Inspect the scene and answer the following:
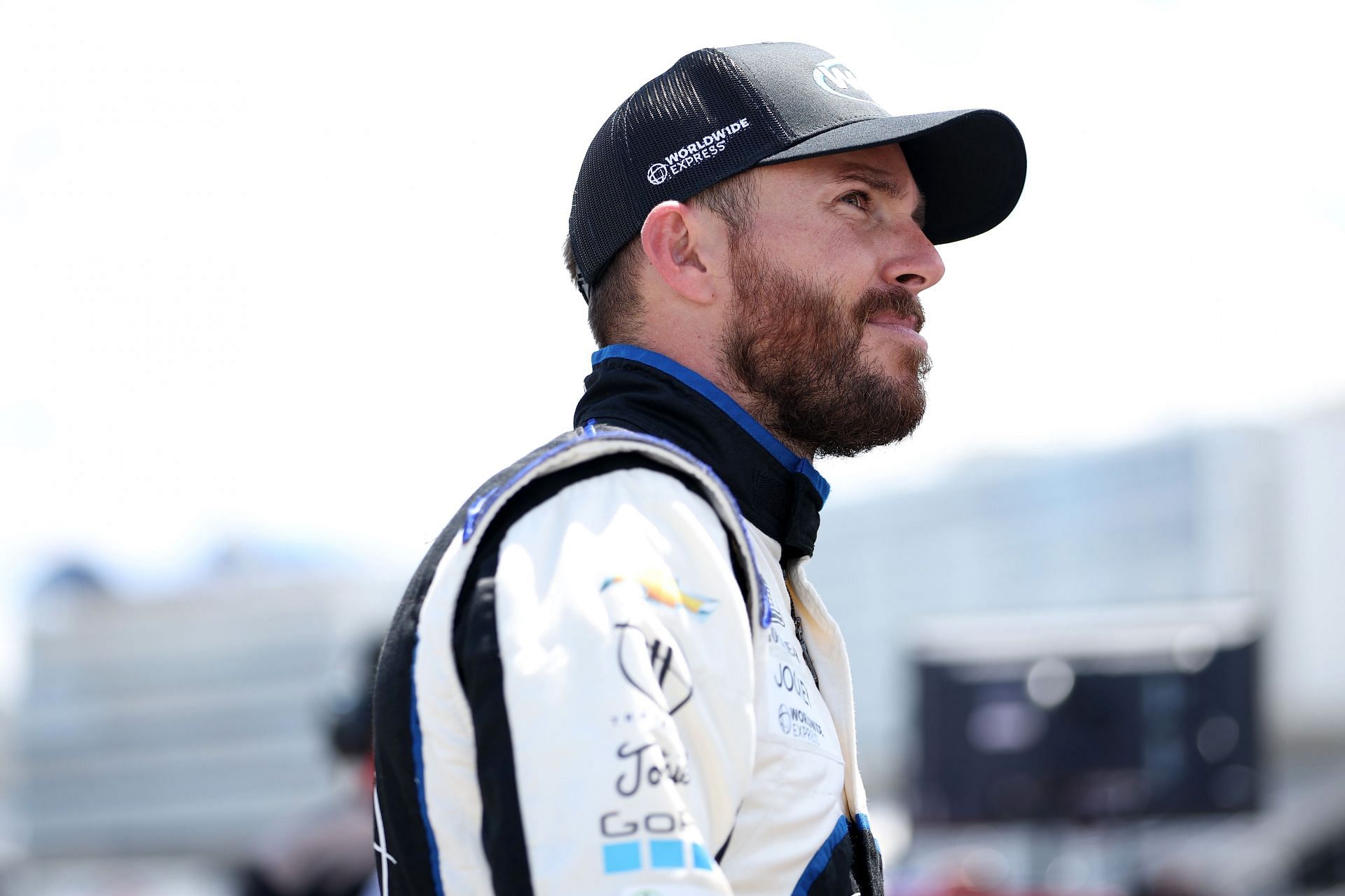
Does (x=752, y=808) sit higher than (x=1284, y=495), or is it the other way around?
(x=752, y=808)

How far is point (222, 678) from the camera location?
6612cm

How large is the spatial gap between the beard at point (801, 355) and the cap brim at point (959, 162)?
14cm

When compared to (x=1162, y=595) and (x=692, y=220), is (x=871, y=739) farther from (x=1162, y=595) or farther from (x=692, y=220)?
(x=692, y=220)

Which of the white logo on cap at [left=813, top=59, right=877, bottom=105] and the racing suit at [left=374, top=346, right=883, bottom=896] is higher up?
the white logo on cap at [left=813, top=59, right=877, bottom=105]

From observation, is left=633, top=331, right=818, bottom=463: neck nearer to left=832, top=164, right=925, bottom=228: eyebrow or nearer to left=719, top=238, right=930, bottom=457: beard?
left=719, top=238, right=930, bottom=457: beard

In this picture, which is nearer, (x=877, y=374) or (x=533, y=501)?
(x=533, y=501)

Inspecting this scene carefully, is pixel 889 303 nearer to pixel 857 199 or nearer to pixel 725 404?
pixel 857 199

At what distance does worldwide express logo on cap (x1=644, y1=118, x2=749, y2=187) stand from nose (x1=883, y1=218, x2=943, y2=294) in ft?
0.73

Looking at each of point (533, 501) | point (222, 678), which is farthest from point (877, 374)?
point (222, 678)

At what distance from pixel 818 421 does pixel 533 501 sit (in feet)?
1.53

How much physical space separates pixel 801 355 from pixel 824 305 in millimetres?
59

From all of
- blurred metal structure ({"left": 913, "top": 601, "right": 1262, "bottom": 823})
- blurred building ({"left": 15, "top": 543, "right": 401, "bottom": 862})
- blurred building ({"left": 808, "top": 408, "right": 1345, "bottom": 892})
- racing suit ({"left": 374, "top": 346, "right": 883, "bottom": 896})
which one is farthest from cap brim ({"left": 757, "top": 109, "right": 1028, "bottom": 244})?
blurred building ({"left": 15, "top": 543, "right": 401, "bottom": 862})

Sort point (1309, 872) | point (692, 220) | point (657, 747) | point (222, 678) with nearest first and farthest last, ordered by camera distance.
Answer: point (657, 747), point (692, 220), point (1309, 872), point (222, 678)

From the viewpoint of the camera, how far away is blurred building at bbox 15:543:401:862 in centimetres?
6384
